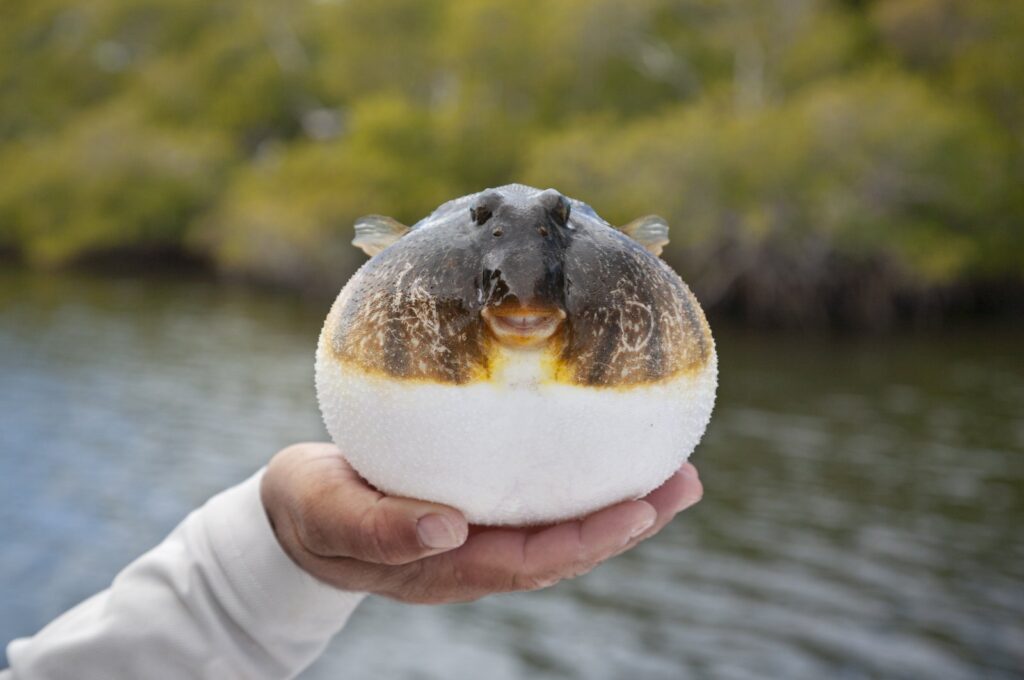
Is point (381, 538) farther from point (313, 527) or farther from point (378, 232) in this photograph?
point (378, 232)

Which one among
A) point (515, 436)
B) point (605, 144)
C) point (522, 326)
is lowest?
point (515, 436)

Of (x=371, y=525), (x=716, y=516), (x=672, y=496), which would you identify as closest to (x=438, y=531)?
(x=371, y=525)

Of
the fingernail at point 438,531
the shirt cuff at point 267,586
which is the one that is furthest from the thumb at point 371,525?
the shirt cuff at point 267,586

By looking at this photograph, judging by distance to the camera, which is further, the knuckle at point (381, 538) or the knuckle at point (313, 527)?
the knuckle at point (313, 527)

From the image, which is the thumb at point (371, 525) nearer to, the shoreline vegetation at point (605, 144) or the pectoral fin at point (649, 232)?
the pectoral fin at point (649, 232)

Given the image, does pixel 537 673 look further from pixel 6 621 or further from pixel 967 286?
pixel 967 286

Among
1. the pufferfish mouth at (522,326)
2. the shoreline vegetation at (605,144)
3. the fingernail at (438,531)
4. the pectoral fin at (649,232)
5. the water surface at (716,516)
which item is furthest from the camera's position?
the shoreline vegetation at (605,144)

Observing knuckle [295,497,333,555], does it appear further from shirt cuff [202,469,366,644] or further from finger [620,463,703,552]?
finger [620,463,703,552]
